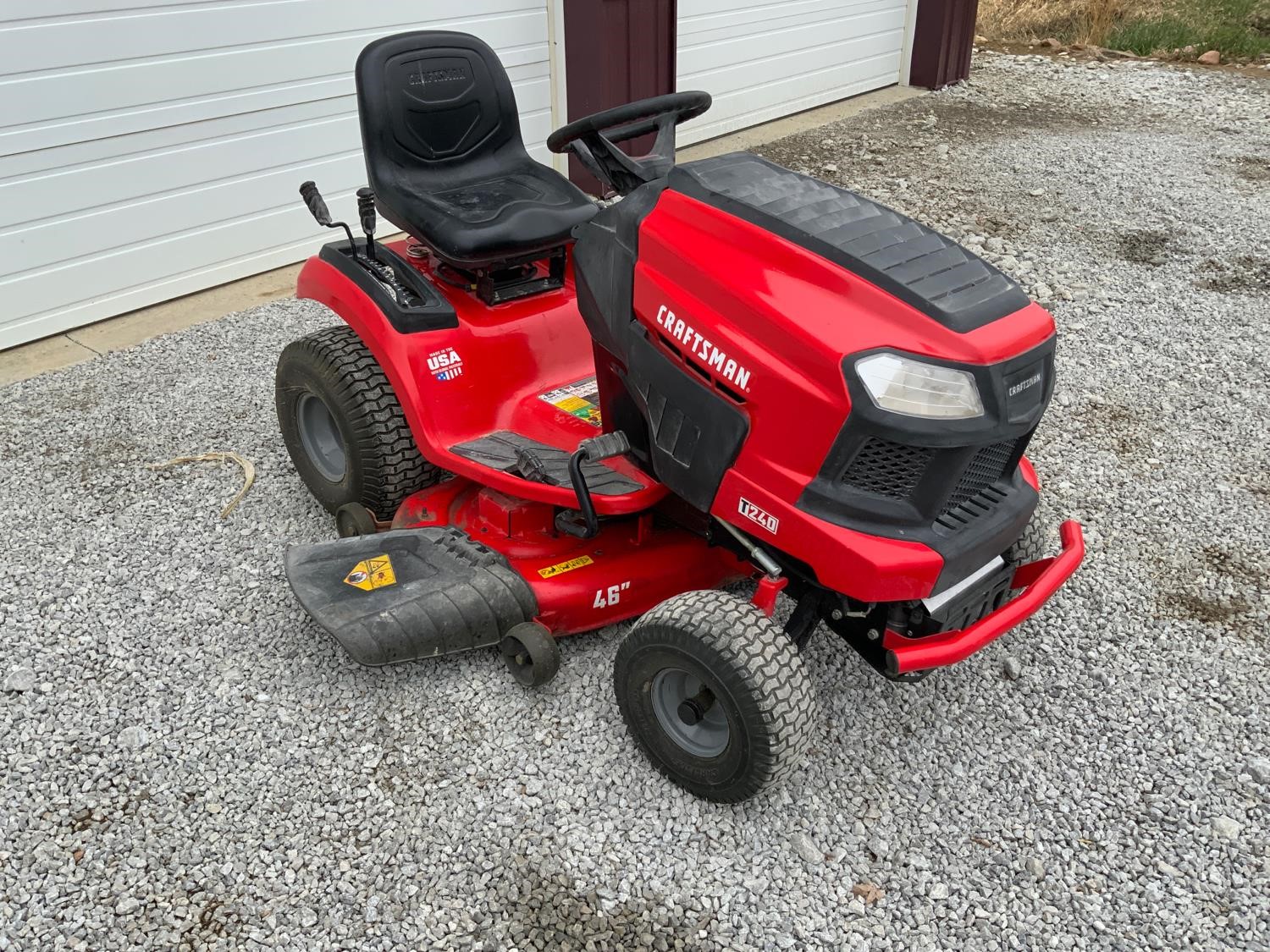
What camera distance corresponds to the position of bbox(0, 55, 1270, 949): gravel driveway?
6.55 ft

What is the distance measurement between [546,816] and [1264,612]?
2.00 metres

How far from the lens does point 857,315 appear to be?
6.24 feet

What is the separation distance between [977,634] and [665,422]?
0.73 metres

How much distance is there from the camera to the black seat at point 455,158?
109 inches

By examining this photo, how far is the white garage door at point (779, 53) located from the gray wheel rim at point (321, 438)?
→ 4.47 meters

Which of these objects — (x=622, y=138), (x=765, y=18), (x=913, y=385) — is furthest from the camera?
(x=765, y=18)

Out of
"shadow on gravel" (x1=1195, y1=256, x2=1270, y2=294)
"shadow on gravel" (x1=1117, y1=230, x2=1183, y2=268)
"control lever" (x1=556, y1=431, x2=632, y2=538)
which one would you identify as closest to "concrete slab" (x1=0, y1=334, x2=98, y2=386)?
"control lever" (x1=556, y1=431, x2=632, y2=538)

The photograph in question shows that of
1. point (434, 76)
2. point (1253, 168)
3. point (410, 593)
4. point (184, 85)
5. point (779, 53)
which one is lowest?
point (1253, 168)

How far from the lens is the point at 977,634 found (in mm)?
2027

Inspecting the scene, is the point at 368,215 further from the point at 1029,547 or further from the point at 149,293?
the point at 149,293

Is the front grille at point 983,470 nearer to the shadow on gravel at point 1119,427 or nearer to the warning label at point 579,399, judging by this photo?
the warning label at point 579,399

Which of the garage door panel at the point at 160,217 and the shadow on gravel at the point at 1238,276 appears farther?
the shadow on gravel at the point at 1238,276

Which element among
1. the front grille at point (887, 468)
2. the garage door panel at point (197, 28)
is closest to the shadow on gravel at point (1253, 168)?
the garage door panel at point (197, 28)

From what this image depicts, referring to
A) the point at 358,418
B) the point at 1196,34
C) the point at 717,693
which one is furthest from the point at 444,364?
the point at 1196,34
